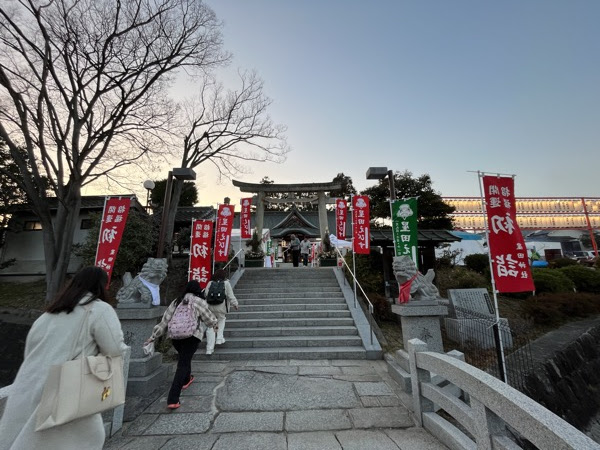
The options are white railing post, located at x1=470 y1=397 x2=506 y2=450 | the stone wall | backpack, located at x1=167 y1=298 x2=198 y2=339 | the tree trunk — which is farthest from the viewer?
the tree trunk

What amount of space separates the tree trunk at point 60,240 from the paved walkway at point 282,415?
8.44 m

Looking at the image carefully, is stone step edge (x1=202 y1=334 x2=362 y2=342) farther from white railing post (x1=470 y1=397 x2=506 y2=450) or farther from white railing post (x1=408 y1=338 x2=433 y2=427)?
white railing post (x1=470 y1=397 x2=506 y2=450)

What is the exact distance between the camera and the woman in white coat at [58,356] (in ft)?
5.65

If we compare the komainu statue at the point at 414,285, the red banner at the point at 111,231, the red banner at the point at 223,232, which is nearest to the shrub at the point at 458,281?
the komainu statue at the point at 414,285

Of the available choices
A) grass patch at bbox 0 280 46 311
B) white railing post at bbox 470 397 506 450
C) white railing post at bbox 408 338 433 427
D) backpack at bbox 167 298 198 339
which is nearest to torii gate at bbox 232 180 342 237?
grass patch at bbox 0 280 46 311

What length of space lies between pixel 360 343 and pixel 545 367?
4.09m

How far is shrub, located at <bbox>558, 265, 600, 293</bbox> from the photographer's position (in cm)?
1297

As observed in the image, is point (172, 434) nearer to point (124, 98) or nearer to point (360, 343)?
point (360, 343)

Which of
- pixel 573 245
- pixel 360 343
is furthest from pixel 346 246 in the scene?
pixel 573 245

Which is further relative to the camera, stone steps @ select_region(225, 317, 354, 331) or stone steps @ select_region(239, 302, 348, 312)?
stone steps @ select_region(239, 302, 348, 312)

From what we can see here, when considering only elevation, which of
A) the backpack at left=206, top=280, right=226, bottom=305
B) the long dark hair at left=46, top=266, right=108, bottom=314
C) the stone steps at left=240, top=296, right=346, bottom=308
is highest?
the long dark hair at left=46, top=266, right=108, bottom=314

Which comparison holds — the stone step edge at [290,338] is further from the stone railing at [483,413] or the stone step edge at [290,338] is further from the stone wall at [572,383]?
the stone wall at [572,383]

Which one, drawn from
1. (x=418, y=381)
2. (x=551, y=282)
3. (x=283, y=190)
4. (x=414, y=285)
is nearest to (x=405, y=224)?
(x=414, y=285)

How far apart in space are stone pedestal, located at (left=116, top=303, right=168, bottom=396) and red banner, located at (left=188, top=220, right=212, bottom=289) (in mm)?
4815
